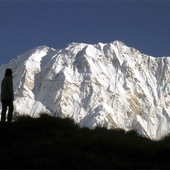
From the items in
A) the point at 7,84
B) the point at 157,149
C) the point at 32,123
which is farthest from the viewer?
the point at 7,84

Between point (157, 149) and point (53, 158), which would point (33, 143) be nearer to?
point (53, 158)

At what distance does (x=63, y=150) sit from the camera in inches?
555

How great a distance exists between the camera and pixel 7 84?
63.6 ft

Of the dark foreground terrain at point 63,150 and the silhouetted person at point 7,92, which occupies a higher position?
the silhouetted person at point 7,92

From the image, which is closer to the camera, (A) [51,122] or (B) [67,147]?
(B) [67,147]

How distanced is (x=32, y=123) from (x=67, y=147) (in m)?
3.36

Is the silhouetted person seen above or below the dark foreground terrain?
above

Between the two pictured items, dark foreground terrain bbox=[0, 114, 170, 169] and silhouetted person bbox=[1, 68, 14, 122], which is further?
silhouetted person bbox=[1, 68, 14, 122]

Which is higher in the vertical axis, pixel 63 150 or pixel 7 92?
pixel 7 92

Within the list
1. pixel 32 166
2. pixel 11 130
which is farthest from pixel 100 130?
pixel 32 166

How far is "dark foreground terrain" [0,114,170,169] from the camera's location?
12883 millimetres

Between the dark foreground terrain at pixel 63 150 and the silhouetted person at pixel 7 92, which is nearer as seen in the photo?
the dark foreground terrain at pixel 63 150

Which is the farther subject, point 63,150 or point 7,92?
point 7,92

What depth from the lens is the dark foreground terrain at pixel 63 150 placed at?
42.3 ft
